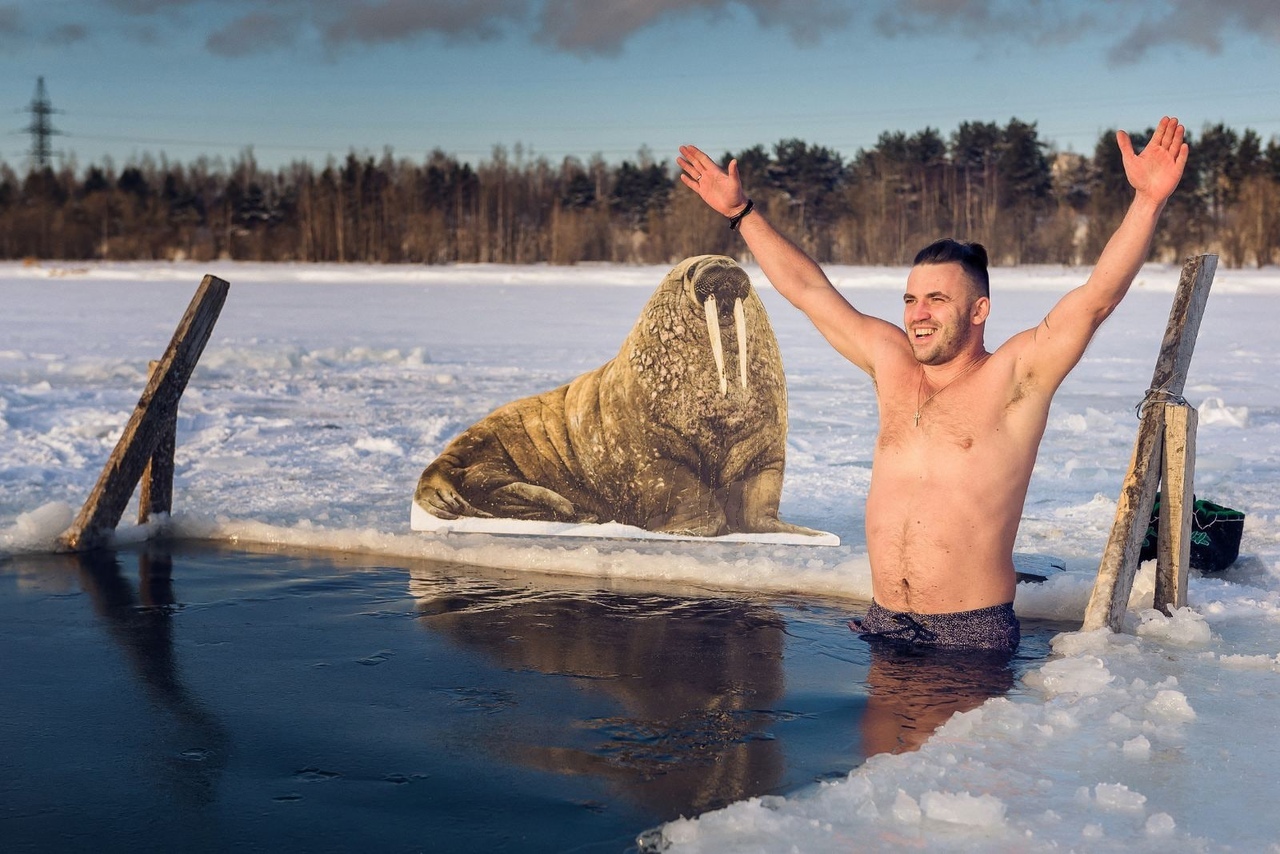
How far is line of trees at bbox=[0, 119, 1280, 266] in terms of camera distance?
4962cm

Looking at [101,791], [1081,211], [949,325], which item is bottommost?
[101,791]

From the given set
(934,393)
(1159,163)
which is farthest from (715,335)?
(1159,163)

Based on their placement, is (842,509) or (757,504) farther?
(842,509)

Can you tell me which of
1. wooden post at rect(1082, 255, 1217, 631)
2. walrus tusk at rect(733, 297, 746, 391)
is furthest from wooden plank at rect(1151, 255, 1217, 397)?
walrus tusk at rect(733, 297, 746, 391)

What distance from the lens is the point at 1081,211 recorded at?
6172 centimetres

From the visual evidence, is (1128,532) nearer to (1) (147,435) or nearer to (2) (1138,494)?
(2) (1138,494)

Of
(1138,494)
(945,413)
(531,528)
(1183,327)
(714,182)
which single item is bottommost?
(531,528)

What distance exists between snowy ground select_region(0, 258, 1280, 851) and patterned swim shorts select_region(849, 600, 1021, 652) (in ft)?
0.70

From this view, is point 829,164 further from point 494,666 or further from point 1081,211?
point 494,666

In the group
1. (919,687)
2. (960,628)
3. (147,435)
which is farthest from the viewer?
(147,435)

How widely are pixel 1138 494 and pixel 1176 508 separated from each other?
0.87 feet

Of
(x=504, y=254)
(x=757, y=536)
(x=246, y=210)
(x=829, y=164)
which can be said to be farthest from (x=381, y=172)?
(x=757, y=536)

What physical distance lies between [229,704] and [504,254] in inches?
2082

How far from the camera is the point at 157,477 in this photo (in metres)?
6.92
